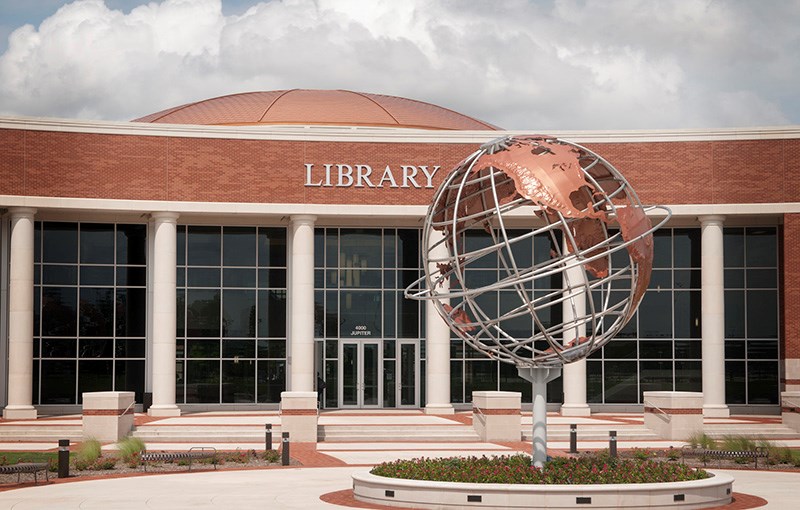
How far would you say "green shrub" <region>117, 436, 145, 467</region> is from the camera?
83.3 ft

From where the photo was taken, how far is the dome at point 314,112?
4997 centimetres

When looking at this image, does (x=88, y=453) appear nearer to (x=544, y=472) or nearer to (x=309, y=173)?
(x=544, y=472)

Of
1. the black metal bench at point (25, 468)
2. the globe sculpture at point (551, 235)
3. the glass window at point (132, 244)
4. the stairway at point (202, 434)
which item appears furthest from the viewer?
the glass window at point (132, 244)

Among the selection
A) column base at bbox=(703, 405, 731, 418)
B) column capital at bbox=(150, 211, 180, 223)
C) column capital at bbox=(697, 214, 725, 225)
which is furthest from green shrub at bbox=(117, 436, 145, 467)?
column capital at bbox=(697, 214, 725, 225)

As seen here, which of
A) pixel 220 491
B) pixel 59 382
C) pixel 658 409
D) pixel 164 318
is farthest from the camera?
pixel 59 382

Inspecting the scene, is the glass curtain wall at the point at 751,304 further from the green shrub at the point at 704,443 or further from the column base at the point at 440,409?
the green shrub at the point at 704,443

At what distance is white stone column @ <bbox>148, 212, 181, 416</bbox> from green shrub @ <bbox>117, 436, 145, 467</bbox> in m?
12.4

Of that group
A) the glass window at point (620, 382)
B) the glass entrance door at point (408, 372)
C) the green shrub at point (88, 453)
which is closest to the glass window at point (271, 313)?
the glass entrance door at point (408, 372)

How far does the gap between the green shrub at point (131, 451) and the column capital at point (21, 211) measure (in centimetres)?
1400

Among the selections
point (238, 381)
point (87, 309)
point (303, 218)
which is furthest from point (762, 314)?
point (87, 309)

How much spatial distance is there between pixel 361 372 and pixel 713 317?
12.7 m

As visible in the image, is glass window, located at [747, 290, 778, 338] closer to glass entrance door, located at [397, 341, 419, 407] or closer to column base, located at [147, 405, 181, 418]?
glass entrance door, located at [397, 341, 419, 407]

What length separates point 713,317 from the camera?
135ft

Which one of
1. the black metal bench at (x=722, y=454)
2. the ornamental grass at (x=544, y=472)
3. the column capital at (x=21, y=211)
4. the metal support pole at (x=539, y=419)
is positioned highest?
the column capital at (x=21, y=211)
